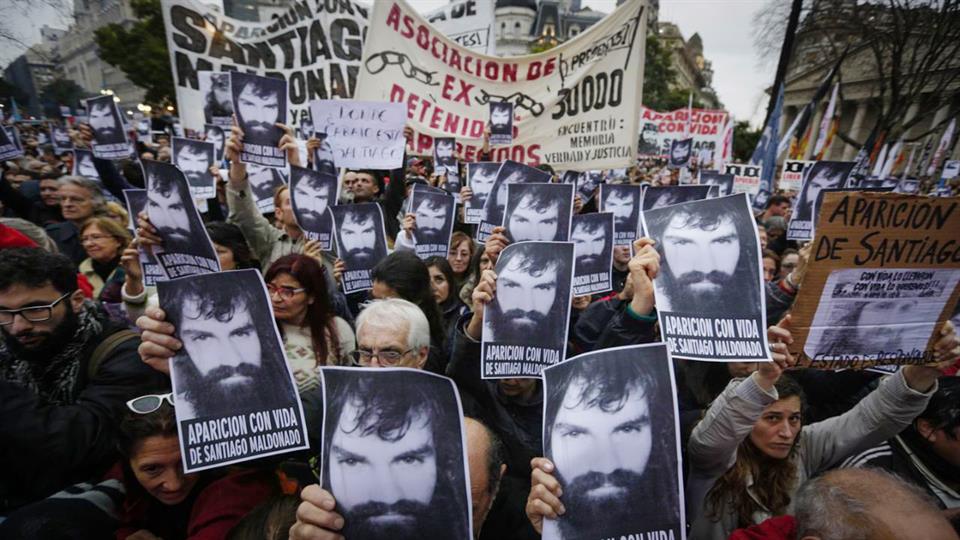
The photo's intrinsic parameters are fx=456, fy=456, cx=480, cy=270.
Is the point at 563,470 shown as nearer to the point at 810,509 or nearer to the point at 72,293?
the point at 810,509

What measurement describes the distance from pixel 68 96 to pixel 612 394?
106 ft

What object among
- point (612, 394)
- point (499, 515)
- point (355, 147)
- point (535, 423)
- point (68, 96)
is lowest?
point (499, 515)

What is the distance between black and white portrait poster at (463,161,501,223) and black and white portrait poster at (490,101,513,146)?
456mm

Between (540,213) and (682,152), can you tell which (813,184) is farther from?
(682,152)

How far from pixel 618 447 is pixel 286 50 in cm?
698

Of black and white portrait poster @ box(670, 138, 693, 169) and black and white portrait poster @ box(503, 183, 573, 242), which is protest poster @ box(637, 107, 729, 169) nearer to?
black and white portrait poster @ box(670, 138, 693, 169)

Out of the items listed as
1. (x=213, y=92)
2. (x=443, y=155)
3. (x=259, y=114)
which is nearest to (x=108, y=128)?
(x=213, y=92)

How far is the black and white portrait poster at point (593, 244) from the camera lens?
11.7 feet

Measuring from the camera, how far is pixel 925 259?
1.87 metres

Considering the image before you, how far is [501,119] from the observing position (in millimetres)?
5590

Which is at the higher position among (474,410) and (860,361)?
(860,361)

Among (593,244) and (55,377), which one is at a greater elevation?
(593,244)

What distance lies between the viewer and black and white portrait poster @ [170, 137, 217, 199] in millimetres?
5785

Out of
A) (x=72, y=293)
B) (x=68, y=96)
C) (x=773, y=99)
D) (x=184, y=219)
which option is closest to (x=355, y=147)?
(x=184, y=219)
